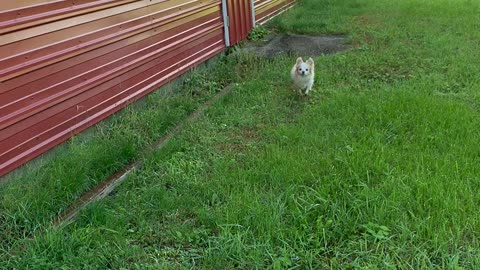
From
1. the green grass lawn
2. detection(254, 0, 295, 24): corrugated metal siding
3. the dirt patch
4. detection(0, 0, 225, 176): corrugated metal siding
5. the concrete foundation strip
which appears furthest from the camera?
detection(254, 0, 295, 24): corrugated metal siding

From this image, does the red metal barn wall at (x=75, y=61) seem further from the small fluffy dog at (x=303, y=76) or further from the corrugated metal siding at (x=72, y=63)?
the small fluffy dog at (x=303, y=76)

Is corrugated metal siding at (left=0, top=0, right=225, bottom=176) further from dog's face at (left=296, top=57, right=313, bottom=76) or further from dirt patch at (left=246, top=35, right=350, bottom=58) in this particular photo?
dirt patch at (left=246, top=35, right=350, bottom=58)

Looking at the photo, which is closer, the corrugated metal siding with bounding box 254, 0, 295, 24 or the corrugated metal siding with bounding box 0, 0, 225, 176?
the corrugated metal siding with bounding box 0, 0, 225, 176

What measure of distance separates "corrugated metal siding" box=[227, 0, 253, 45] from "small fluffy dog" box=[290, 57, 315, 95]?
7.90 feet

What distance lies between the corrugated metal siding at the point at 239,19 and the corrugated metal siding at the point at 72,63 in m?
1.66

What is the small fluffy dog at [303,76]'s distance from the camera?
4.94 meters

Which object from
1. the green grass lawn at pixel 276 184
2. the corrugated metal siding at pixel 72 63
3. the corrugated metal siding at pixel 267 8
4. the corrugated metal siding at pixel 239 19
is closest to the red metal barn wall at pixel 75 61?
the corrugated metal siding at pixel 72 63

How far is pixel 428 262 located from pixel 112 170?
2.36 m

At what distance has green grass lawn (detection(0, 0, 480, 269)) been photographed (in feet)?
8.42

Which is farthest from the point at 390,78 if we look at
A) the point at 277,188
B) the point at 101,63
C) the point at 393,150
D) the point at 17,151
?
the point at 17,151

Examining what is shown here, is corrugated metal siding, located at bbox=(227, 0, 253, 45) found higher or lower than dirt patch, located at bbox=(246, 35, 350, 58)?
higher

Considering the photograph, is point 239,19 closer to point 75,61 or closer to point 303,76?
point 303,76

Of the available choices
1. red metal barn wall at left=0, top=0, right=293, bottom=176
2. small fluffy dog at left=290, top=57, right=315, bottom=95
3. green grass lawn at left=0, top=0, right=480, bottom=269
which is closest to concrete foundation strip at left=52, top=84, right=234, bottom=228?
green grass lawn at left=0, top=0, right=480, bottom=269

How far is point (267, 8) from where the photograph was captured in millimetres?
9297
